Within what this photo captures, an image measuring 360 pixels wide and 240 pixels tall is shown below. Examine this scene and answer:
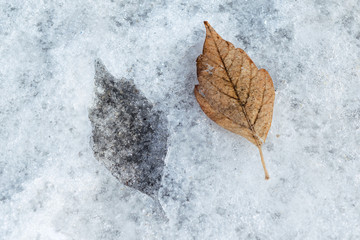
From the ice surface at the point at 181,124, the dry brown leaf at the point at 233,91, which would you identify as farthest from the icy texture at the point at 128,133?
the dry brown leaf at the point at 233,91

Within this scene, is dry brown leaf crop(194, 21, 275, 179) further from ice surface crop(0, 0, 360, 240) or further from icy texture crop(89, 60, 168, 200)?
icy texture crop(89, 60, 168, 200)

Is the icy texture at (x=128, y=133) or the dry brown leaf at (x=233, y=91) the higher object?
the dry brown leaf at (x=233, y=91)

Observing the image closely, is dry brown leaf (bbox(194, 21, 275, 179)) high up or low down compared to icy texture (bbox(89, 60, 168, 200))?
up

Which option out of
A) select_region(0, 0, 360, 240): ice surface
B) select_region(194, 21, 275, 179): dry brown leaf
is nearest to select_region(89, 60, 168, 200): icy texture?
select_region(0, 0, 360, 240): ice surface

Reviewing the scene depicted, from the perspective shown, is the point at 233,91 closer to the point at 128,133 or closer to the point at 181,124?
the point at 181,124

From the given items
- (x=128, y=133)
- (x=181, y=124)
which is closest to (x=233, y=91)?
(x=181, y=124)

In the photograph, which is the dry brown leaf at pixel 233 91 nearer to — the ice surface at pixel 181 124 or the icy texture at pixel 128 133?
the ice surface at pixel 181 124
